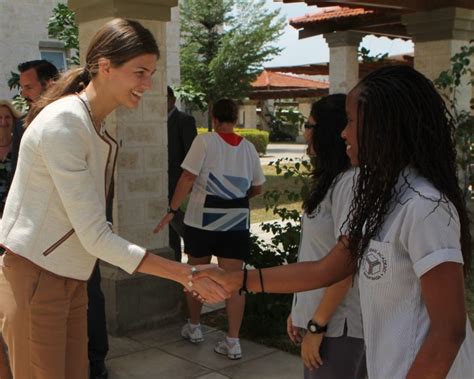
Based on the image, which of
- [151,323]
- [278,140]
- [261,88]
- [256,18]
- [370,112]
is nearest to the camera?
[370,112]

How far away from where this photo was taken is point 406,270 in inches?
65.8

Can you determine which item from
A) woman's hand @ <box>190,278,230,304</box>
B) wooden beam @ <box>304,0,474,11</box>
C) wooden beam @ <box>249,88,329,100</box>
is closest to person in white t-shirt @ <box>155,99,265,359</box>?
woman's hand @ <box>190,278,230,304</box>

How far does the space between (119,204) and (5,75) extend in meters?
15.1

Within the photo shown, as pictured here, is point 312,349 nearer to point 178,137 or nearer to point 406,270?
point 406,270

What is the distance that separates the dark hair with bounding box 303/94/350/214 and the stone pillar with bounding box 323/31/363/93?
453 inches

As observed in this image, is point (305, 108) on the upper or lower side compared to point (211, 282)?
upper

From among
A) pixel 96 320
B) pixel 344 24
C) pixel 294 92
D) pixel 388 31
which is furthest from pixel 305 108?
pixel 96 320

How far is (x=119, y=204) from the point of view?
506 centimetres

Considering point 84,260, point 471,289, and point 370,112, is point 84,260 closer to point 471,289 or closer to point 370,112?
point 370,112

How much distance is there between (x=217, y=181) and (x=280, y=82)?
26826mm

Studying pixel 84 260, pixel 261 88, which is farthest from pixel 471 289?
pixel 261 88

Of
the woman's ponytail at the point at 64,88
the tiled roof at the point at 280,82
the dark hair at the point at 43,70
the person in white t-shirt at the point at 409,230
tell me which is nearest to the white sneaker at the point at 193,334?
the dark hair at the point at 43,70

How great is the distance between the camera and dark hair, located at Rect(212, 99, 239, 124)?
477 centimetres

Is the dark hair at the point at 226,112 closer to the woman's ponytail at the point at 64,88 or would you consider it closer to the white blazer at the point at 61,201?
the woman's ponytail at the point at 64,88
